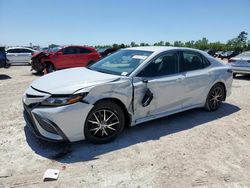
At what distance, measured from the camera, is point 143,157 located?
11.6 ft

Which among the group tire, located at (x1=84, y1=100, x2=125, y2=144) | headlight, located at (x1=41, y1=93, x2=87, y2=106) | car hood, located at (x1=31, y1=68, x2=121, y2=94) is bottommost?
tire, located at (x1=84, y1=100, x2=125, y2=144)

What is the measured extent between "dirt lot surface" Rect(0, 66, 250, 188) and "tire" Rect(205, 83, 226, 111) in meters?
0.64

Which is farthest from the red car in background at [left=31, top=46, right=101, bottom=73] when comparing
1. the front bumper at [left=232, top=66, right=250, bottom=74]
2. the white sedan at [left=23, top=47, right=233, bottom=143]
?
the white sedan at [left=23, top=47, right=233, bottom=143]

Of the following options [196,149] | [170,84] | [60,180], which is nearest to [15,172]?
[60,180]

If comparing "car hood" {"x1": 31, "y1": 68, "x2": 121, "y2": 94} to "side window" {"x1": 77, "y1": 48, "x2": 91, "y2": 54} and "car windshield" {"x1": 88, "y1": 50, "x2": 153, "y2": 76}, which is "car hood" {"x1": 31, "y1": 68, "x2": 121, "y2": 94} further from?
"side window" {"x1": 77, "y1": 48, "x2": 91, "y2": 54}

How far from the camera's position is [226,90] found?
584 centimetres

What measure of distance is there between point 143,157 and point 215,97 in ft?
9.59

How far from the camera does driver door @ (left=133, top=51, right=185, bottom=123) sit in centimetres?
419

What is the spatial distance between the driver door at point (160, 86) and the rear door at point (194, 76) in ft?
0.52

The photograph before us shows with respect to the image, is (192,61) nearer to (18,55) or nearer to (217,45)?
(18,55)

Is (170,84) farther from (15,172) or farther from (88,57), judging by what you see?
(88,57)

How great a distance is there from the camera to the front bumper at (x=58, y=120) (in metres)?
3.45

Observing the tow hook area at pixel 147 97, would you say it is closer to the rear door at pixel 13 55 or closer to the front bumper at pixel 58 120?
the front bumper at pixel 58 120

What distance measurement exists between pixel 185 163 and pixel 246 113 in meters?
3.12
